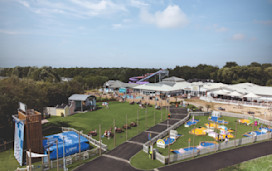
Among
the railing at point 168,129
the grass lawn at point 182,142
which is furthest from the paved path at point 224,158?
the railing at point 168,129

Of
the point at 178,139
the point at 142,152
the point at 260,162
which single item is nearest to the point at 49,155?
the point at 142,152

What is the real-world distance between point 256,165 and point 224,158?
2.96 metres

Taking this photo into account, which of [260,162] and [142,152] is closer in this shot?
[260,162]

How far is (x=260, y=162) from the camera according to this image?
1795cm

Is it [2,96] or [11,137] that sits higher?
[2,96]

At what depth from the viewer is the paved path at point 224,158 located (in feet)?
54.1

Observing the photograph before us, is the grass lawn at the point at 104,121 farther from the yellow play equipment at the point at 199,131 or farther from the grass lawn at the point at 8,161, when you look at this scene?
the yellow play equipment at the point at 199,131

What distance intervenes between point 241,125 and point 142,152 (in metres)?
18.2

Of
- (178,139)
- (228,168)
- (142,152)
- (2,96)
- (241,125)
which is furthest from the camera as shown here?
(241,125)

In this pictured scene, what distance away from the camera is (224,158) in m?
18.2

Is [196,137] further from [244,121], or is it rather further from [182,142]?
[244,121]

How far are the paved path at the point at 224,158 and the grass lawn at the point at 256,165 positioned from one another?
0.45m

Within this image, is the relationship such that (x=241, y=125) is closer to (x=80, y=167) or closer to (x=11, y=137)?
(x=80, y=167)

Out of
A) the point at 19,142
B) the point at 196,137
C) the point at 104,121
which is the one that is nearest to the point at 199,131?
the point at 196,137
